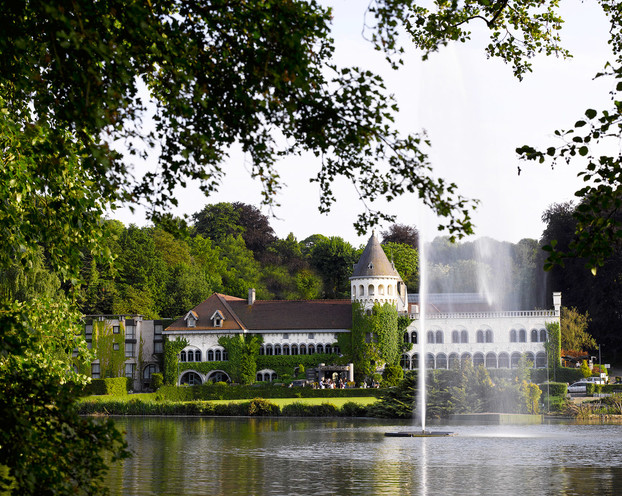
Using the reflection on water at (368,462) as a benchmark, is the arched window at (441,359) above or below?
above

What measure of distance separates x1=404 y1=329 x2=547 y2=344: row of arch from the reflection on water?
99.6ft

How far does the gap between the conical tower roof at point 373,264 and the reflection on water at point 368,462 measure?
31.1m

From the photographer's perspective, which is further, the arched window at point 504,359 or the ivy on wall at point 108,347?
the arched window at point 504,359

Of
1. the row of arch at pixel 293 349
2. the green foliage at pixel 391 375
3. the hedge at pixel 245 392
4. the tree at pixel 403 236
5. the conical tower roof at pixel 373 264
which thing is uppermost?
the tree at pixel 403 236

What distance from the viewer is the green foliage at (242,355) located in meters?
64.5

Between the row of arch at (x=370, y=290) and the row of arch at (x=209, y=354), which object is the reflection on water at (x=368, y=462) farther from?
the row of arch at (x=209, y=354)

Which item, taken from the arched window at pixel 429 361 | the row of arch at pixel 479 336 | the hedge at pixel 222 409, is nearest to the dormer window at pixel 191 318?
the row of arch at pixel 479 336

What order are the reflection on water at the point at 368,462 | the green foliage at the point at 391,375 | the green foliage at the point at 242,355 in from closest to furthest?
the reflection on water at the point at 368,462, the green foliage at the point at 391,375, the green foliage at the point at 242,355

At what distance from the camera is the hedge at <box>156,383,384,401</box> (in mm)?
53844

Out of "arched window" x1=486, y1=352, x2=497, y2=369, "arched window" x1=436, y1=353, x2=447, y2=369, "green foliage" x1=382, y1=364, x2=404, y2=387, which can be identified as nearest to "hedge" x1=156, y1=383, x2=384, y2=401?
"green foliage" x1=382, y1=364, x2=404, y2=387

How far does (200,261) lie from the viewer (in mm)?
83562

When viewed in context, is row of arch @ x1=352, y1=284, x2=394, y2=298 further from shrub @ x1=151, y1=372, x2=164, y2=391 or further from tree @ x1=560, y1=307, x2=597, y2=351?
shrub @ x1=151, y1=372, x2=164, y2=391

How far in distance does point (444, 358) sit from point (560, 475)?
48255 millimetres

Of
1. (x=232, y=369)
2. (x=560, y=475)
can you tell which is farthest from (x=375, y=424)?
(x=232, y=369)
